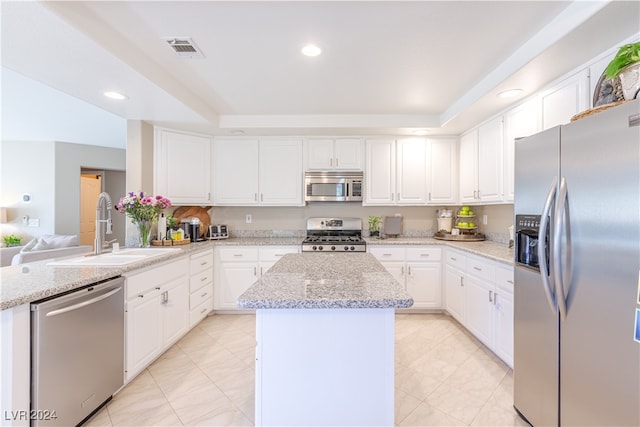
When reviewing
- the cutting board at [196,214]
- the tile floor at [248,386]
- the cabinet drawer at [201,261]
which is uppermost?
the cutting board at [196,214]

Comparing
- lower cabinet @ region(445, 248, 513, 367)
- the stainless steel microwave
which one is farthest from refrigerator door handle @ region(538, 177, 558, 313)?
the stainless steel microwave

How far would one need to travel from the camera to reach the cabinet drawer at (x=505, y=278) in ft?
7.34

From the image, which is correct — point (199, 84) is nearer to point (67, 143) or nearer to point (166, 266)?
point (166, 266)

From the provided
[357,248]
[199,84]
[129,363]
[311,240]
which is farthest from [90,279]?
[357,248]

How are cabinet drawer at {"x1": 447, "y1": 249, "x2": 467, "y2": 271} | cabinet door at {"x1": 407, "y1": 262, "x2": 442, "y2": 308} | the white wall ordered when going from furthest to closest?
the white wall → cabinet door at {"x1": 407, "y1": 262, "x2": 442, "y2": 308} → cabinet drawer at {"x1": 447, "y1": 249, "x2": 467, "y2": 271}

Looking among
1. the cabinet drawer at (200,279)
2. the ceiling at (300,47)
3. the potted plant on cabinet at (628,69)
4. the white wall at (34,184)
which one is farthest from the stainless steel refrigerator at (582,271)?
the white wall at (34,184)

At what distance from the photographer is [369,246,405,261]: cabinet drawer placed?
353 centimetres

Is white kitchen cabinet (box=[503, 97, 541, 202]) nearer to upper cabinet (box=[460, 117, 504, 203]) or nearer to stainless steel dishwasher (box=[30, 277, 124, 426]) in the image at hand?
upper cabinet (box=[460, 117, 504, 203])

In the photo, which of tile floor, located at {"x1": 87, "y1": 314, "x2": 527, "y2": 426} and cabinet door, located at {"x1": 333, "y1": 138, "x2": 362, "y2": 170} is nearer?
tile floor, located at {"x1": 87, "y1": 314, "x2": 527, "y2": 426}

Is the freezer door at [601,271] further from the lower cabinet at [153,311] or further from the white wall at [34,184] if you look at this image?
the white wall at [34,184]

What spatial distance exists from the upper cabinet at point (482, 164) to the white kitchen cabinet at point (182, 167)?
3.28 meters

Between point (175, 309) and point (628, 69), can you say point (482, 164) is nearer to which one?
point (628, 69)

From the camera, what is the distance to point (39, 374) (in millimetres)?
1447

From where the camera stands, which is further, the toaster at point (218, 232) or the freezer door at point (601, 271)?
the toaster at point (218, 232)
